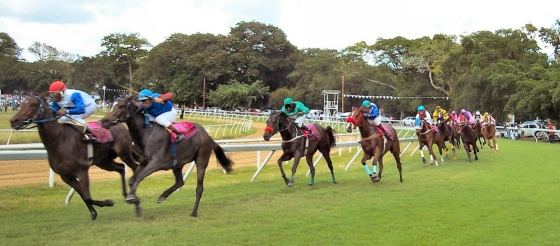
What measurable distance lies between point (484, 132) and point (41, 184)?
731 inches

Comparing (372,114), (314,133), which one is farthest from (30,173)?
(372,114)

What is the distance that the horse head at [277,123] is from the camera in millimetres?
10695

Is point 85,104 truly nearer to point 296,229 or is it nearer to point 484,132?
point 296,229

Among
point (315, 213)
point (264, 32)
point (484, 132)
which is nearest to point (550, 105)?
point (484, 132)

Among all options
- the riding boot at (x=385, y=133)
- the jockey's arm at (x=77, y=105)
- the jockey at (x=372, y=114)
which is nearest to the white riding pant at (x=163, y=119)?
the jockey's arm at (x=77, y=105)

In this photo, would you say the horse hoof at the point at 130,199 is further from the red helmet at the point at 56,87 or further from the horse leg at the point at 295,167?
the horse leg at the point at 295,167

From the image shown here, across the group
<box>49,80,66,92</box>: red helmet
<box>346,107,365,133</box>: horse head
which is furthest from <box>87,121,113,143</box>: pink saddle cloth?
<box>346,107,365,133</box>: horse head

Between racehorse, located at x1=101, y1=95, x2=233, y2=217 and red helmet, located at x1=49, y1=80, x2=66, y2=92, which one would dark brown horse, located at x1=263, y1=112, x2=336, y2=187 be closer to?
racehorse, located at x1=101, y1=95, x2=233, y2=217

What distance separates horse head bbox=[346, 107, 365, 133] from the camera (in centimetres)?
1109

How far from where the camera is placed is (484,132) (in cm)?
2292

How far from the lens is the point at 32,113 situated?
636cm

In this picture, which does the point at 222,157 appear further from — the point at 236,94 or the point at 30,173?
the point at 236,94

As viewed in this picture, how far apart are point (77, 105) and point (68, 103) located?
0.12 meters

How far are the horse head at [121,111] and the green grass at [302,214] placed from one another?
1.30 m
